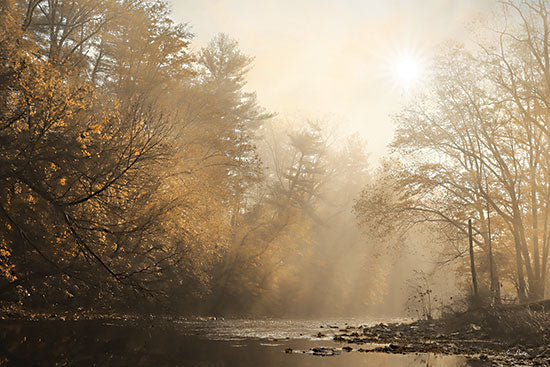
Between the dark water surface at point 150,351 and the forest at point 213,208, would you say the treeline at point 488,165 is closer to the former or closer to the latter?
the forest at point 213,208

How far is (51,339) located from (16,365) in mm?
3329

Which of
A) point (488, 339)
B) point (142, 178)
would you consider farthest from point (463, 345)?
point (142, 178)

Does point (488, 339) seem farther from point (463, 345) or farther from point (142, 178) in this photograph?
point (142, 178)

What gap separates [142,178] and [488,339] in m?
10.9

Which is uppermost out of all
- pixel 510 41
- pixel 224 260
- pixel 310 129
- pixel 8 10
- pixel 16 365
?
pixel 310 129

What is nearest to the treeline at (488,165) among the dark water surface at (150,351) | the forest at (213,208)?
the forest at (213,208)

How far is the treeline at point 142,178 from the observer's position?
11.0m

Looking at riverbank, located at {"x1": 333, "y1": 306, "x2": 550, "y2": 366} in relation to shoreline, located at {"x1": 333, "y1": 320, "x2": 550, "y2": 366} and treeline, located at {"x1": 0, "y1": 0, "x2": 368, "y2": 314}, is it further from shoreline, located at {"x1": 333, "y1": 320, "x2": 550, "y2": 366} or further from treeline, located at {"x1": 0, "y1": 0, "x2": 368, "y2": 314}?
treeline, located at {"x1": 0, "y1": 0, "x2": 368, "y2": 314}

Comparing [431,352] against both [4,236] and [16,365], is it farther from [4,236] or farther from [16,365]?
→ [4,236]

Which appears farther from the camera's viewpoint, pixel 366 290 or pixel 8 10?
pixel 366 290

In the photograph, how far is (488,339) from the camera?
1391cm

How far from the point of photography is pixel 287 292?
34.8 metres

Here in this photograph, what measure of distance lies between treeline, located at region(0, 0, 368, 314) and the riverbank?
20.6 ft

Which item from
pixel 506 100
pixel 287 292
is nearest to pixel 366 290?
pixel 287 292
